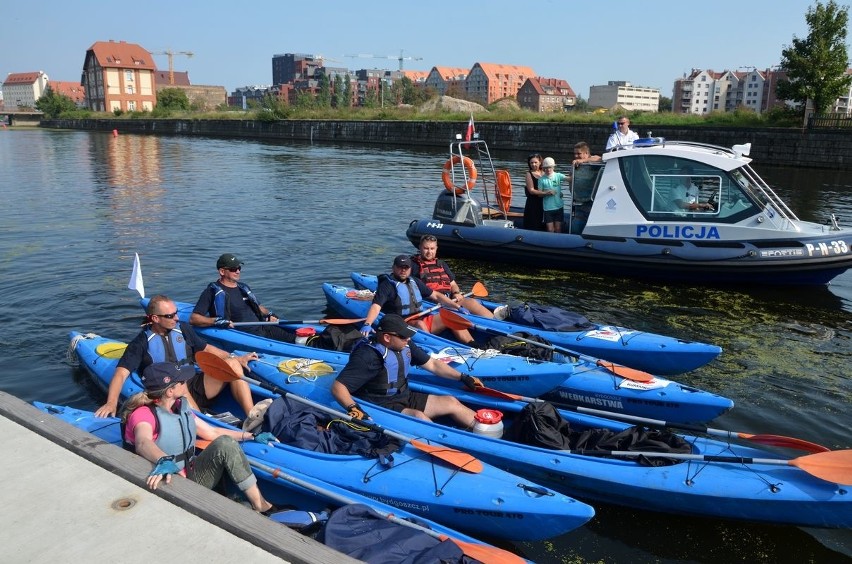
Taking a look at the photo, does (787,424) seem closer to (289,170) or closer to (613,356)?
(613,356)

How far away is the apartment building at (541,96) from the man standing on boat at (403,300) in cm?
13290

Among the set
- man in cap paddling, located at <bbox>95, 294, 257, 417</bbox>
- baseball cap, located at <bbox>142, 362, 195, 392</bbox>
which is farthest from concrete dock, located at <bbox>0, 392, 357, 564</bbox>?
man in cap paddling, located at <bbox>95, 294, 257, 417</bbox>

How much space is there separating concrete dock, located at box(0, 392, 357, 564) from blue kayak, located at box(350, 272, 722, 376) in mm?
5197

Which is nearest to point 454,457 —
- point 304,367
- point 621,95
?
point 304,367

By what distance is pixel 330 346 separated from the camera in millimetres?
8836

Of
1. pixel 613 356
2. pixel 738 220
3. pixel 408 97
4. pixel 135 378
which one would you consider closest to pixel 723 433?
pixel 613 356

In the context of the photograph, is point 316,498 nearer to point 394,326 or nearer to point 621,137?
point 394,326

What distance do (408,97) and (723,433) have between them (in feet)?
356

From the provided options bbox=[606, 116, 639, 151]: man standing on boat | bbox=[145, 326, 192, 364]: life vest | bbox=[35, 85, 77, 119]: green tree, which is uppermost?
bbox=[35, 85, 77, 119]: green tree

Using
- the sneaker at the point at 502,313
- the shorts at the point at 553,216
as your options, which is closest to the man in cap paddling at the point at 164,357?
the sneaker at the point at 502,313

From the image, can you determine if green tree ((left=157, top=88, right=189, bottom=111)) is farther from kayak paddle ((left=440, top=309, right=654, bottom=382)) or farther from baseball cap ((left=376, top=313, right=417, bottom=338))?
baseball cap ((left=376, top=313, right=417, bottom=338))

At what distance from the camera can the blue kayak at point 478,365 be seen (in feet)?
24.3

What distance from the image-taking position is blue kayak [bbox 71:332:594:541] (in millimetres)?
5242

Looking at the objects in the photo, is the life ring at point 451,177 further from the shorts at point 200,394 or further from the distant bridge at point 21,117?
the distant bridge at point 21,117
